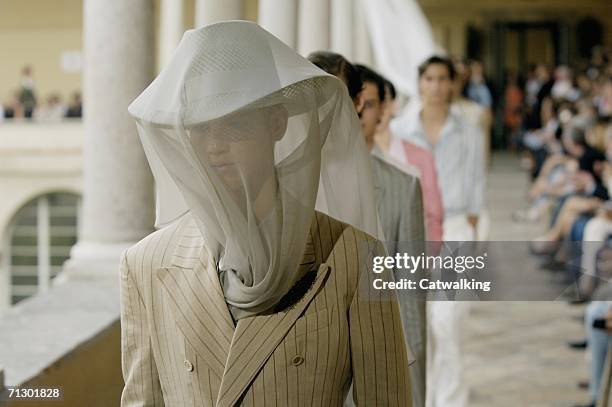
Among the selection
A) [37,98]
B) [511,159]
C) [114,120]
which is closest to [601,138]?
[114,120]

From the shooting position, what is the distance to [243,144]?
1.78 meters

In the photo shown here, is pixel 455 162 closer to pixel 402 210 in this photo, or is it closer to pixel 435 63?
pixel 435 63

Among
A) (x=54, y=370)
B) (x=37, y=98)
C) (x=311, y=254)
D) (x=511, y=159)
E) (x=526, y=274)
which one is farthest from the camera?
(x=37, y=98)

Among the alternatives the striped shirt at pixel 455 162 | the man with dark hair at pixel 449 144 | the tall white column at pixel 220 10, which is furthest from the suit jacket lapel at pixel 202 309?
the striped shirt at pixel 455 162

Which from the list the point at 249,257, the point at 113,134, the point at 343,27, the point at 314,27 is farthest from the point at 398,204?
the point at 343,27

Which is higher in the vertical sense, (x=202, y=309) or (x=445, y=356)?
(x=202, y=309)

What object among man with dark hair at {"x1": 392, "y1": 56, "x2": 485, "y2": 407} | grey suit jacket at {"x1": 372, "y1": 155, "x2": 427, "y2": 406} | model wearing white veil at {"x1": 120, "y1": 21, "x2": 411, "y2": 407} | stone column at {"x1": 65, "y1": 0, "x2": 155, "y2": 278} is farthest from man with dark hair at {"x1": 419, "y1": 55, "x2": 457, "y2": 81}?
model wearing white veil at {"x1": 120, "y1": 21, "x2": 411, "y2": 407}

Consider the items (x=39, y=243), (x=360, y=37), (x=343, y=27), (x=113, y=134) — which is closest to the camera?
(x=113, y=134)

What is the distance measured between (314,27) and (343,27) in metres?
2.51

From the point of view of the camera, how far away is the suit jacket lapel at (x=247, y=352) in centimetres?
184

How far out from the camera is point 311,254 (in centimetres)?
192

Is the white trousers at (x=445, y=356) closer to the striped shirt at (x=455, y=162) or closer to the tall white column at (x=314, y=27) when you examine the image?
the striped shirt at (x=455, y=162)

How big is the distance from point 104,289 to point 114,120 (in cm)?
75

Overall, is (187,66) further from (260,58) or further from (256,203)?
(256,203)
